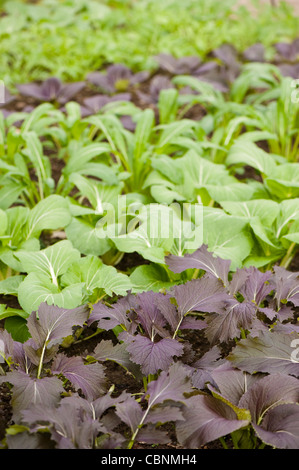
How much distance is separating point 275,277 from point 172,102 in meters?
1.85

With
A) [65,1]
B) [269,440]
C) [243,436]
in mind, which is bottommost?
[243,436]

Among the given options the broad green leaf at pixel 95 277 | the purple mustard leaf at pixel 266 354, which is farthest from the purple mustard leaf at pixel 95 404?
the broad green leaf at pixel 95 277

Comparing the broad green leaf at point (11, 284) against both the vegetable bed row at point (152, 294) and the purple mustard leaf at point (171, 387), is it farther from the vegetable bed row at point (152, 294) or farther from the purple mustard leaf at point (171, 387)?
the purple mustard leaf at point (171, 387)

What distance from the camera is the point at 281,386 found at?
1.55m

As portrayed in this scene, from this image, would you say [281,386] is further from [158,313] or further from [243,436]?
[158,313]

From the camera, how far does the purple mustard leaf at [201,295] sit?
183 centimetres

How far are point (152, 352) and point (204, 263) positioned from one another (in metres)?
0.48

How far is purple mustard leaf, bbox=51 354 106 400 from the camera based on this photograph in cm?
166

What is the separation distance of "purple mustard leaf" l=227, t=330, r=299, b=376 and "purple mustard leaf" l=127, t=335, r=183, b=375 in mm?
175

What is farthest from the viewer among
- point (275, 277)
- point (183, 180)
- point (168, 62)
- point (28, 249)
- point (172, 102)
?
→ point (168, 62)

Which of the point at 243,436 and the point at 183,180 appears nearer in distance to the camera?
the point at 243,436

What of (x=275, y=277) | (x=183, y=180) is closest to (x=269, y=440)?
(x=275, y=277)

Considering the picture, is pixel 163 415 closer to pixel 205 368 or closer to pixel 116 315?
pixel 205 368
